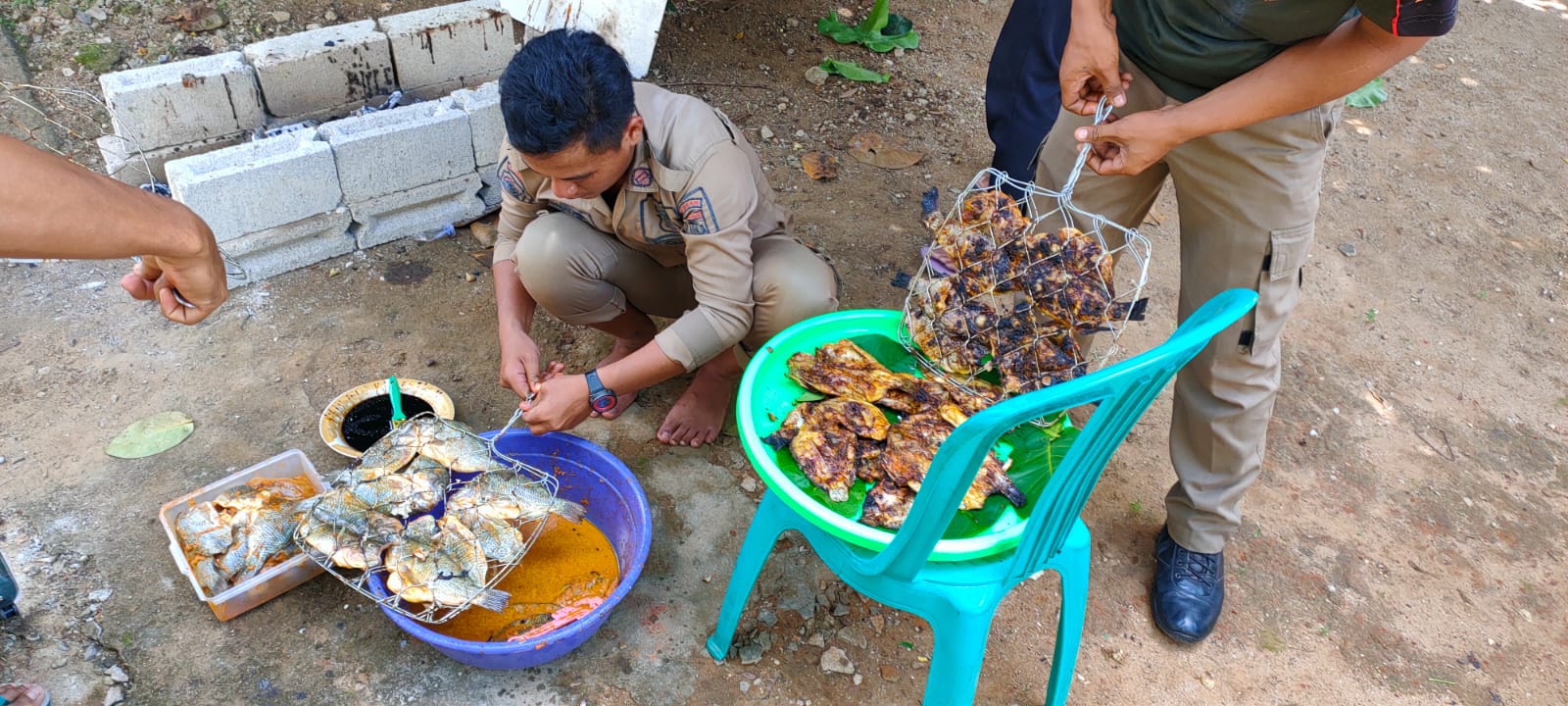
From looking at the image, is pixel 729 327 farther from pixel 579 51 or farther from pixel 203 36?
pixel 203 36

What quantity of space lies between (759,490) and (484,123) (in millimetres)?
2030

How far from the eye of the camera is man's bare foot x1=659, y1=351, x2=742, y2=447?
10.8 ft

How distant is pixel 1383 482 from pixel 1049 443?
2.18m

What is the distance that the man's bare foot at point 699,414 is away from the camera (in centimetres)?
330

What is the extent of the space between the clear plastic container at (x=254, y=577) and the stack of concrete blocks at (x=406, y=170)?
53.3 inches

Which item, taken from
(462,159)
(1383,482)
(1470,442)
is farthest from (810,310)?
(1470,442)

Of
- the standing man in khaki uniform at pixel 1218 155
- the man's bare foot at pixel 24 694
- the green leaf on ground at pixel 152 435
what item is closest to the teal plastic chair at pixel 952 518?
the standing man in khaki uniform at pixel 1218 155

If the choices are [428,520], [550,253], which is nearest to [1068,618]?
[428,520]

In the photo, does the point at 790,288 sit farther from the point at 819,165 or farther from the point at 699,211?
the point at 819,165

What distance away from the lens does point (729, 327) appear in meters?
2.72

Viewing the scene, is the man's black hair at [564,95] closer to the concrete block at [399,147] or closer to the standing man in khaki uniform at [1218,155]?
the standing man in khaki uniform at [1218,155]

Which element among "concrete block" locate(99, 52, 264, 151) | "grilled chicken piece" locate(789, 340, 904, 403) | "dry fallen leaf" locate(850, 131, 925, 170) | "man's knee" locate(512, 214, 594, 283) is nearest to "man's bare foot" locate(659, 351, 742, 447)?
"man's knee" locate(512, 214, 594, 283)

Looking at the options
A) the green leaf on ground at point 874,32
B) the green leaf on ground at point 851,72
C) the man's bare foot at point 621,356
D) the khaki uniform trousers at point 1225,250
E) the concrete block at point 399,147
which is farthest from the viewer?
the green leaf on ground at point 874,32

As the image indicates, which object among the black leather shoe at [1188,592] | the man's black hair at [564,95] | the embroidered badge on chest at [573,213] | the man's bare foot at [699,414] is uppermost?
the man's black hair at [564,95]
